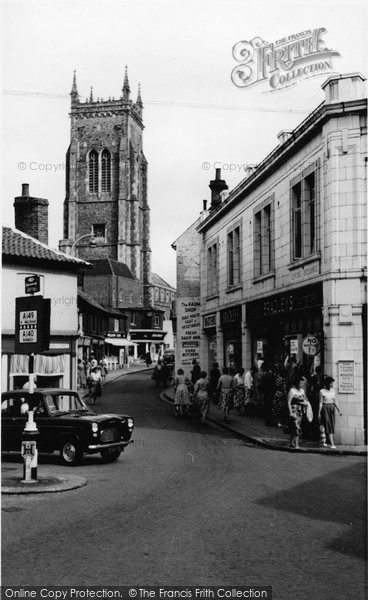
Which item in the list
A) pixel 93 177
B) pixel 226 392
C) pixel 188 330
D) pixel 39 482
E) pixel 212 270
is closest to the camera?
pixel 39 482

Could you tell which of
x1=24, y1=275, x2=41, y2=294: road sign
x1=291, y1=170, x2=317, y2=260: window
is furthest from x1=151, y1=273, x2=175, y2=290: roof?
x1=24, y1=275, x2=41, y2=294: road sign

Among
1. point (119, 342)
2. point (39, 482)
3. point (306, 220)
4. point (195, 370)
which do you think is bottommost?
point (39, 482)

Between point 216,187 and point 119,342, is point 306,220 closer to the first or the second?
point 216,187

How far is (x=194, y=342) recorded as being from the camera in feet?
101

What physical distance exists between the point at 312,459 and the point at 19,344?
22.9ft

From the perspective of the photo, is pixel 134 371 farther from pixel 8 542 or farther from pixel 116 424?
pixel 8 542

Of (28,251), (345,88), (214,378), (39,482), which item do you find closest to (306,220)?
(345,88)

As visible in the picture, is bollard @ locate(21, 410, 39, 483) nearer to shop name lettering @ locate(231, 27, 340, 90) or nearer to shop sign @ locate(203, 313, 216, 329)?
shop name lettering @ locate(231, 27, 340, 90)

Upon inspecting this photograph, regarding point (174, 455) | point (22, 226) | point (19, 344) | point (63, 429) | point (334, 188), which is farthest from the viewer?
point (22, 226)

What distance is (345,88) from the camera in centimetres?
1744

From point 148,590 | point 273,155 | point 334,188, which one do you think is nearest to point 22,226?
point 273,155

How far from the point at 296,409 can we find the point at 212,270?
17.4 m

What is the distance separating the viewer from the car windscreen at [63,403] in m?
15.1

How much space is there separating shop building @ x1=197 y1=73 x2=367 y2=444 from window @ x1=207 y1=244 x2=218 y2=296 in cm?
364
